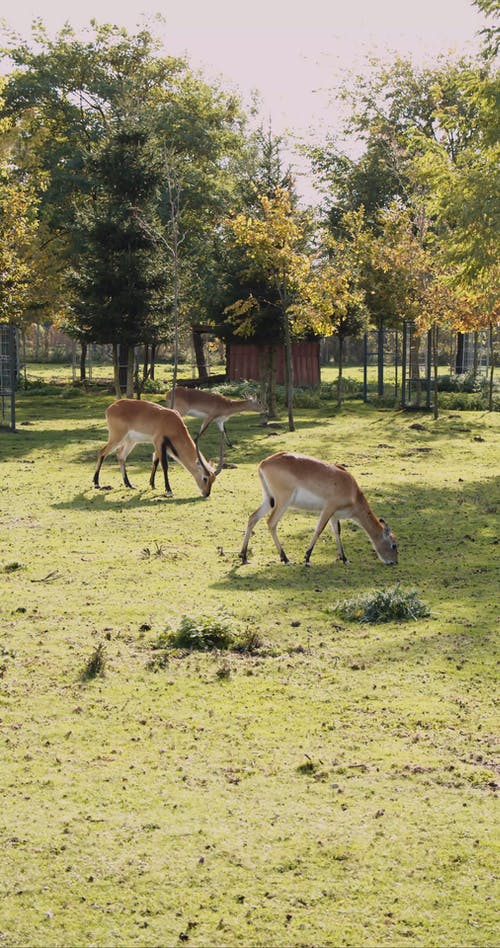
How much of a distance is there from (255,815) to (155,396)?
4293 cm

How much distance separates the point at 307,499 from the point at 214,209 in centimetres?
4270

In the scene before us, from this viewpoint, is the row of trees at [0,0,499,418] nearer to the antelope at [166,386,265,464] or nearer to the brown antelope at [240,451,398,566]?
the antelope at [166,386,265,464]

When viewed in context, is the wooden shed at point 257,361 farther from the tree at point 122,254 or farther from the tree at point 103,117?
the tree at point 122,254

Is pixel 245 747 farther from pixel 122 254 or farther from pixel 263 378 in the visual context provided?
pixel 263 378

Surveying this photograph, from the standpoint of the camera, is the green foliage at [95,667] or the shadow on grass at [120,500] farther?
the shadow on grass at [120,500]

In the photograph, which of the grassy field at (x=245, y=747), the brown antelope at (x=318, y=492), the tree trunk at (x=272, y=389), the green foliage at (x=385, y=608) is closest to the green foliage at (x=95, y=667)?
the grassy field at (x=245, y=747)

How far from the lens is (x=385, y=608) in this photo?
1191 centimetres

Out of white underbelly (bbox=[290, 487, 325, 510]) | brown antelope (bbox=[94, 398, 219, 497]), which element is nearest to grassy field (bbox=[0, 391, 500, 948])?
white underbelly (bbox=[290, 487, 325, 510])

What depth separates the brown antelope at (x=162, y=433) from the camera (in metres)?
21.0

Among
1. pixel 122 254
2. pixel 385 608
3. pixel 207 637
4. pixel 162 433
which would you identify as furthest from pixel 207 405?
pixel 207 637

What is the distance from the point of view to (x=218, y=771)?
7730 millimetres

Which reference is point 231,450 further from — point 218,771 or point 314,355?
point 314,355

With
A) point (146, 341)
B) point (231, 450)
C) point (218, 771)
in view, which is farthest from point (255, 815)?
point (146, 341)

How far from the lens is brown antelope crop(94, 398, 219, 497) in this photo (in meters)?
21.0
